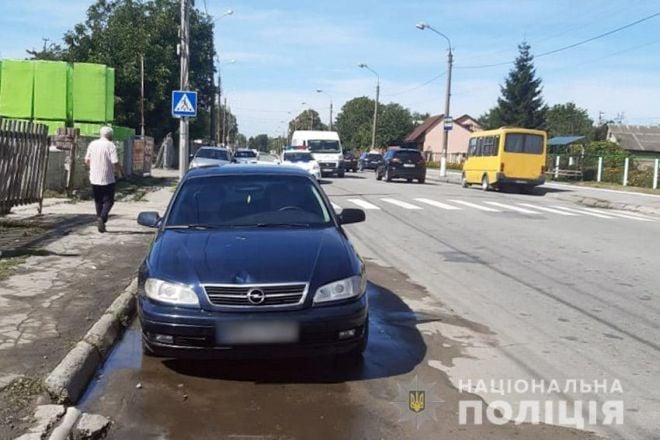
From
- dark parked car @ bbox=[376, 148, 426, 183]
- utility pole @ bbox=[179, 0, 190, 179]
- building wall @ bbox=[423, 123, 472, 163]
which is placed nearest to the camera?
utility pole @ bbox=[179, 0, 190, 179]

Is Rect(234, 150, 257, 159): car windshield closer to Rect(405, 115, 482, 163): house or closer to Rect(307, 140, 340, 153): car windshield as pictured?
Rect(307, 140, 340, 153): car windshield

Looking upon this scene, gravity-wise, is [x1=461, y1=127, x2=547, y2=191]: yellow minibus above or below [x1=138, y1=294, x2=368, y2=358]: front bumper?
above

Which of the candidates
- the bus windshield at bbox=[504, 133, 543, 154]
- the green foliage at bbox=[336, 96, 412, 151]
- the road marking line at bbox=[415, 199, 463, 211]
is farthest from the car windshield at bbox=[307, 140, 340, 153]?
the green foliage at bbox=[336, 96, 412, 151]

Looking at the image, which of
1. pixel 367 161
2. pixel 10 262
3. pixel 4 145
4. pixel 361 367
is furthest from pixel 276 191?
pixel 367 161

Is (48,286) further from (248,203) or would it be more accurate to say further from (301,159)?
(301,159)

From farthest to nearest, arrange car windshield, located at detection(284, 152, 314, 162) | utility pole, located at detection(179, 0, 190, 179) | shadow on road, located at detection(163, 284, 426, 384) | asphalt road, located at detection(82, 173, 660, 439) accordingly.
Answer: car windshield, located at detection(284, 152, 314, 162) < utility pole, located at detection(179, 0, 190, 179) < shadow on road, located at detection(163, 284, 426, 384) < asphalt road, located at detection(82, 173, 660, 439)

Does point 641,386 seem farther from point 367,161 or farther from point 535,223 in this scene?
point 367,161

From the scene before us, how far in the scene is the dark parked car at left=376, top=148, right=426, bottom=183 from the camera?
111 feet

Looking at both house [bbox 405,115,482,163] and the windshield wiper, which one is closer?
the windshield wiper

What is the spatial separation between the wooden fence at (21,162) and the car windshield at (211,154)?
14642 mm

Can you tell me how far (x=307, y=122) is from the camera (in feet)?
449

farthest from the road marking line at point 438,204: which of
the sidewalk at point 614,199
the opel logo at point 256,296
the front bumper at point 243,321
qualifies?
the opel logo at point 256,296

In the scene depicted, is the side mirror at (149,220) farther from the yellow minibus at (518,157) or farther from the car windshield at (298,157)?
the yellow minibus at (518,157)

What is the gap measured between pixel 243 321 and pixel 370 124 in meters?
108
